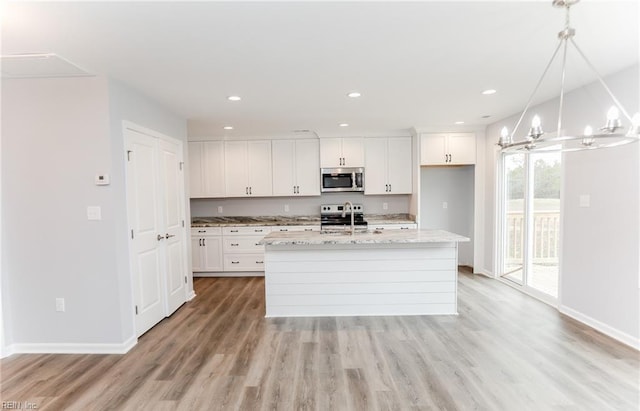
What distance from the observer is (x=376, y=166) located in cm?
549

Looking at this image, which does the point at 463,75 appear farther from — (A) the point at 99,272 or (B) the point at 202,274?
(B) the point at 202,274

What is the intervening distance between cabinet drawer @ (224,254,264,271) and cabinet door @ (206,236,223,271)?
0.12 metres

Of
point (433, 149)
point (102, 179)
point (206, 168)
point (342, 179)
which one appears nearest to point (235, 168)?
point (206, 168)

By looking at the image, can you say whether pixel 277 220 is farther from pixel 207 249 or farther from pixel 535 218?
pixel 535 218

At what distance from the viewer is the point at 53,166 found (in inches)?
107

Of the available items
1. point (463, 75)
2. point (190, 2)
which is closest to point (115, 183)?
point (190, 2)

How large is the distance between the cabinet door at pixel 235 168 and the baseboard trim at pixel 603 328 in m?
4.78

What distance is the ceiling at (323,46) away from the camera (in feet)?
5.85

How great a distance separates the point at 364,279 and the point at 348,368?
3.89ft

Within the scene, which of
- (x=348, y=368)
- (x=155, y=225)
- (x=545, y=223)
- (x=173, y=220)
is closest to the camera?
(x=348, y=368)

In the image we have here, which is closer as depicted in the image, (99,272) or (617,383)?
(617,383)

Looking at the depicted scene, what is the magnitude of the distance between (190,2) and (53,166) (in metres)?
2.06

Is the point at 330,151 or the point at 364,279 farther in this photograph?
the point at 330,151

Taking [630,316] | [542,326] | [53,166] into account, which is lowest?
[542,326]
